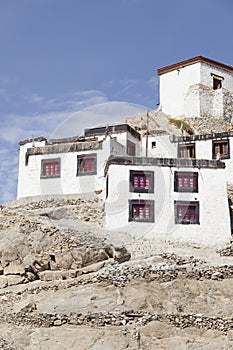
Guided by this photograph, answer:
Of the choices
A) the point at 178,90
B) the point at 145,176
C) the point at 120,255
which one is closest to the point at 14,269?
the point at 120,255

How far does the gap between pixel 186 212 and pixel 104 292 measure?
15007 millimetres

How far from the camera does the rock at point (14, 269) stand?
104ft

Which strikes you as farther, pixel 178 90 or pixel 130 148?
pixel 178 90

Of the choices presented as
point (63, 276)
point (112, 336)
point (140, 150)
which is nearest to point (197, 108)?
point (140, 150)

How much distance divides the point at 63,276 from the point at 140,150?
25.3m

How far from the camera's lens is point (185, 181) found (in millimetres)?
41344

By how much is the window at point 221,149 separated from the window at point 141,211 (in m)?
12.6

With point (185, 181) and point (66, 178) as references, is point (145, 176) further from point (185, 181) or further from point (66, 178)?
point (66, 178)

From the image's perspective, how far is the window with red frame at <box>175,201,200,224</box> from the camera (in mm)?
39656

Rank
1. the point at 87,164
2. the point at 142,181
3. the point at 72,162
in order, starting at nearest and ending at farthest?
1. the point at 142,181
2. the point at 87,164
3. the point at 72,162

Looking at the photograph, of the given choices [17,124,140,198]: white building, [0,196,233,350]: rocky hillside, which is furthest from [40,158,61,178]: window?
[0,196,233,350]: rocky hillside

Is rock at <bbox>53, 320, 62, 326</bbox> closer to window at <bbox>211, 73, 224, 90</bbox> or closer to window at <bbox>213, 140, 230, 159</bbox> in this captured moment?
window at <bbox>213, 140, 230, 159</bbox>

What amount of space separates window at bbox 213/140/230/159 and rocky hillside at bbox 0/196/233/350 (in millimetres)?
14956

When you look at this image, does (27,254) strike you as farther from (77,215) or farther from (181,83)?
(181,83)
